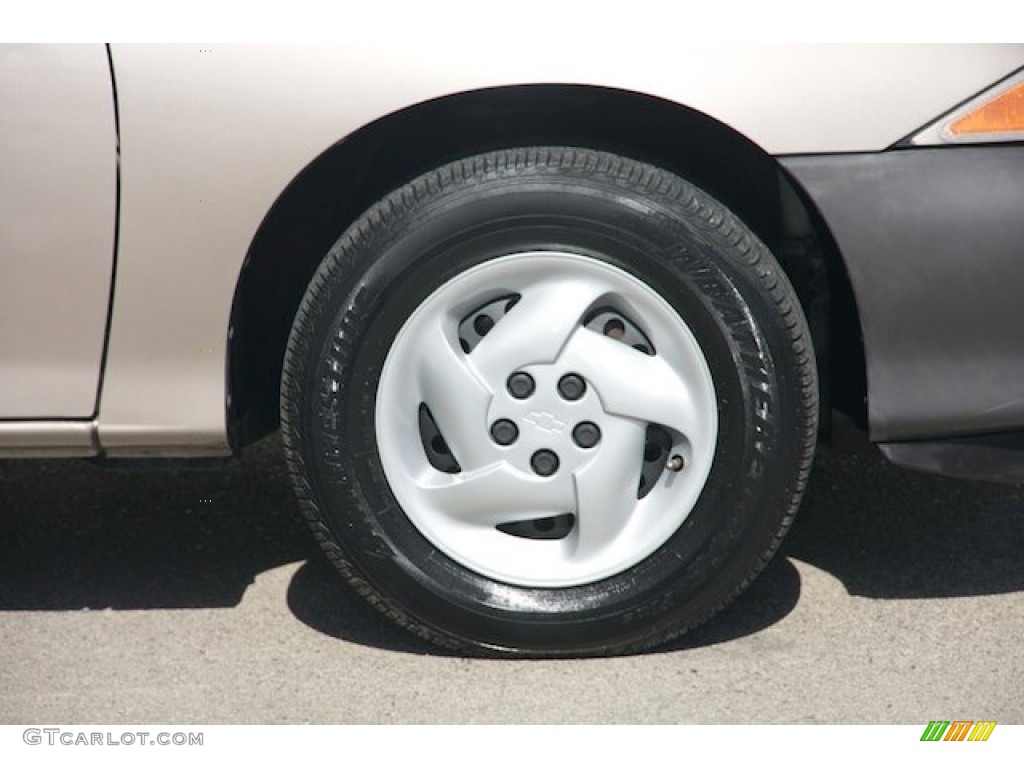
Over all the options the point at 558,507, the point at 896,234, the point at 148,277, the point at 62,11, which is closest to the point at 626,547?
the point at 558,507

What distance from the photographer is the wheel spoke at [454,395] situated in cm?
288

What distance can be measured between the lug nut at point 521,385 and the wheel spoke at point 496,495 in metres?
0.13

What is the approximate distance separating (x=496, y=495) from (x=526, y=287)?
1.25ft

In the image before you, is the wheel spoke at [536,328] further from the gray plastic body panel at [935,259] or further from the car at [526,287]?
the gray plastic body panel at [935,259]

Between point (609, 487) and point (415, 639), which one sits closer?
point (609, 487)

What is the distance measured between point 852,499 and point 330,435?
1.47 m

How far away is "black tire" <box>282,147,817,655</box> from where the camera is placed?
281 cm

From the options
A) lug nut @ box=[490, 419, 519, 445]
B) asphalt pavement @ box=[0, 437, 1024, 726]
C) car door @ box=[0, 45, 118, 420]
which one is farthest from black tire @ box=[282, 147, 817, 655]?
car door @ box=[0, 45, 118, 420]

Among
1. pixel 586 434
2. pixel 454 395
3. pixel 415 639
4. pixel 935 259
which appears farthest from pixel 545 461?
pixel 935 259

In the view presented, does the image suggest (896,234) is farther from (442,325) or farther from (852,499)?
(852,499)

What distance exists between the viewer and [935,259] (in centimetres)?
275
